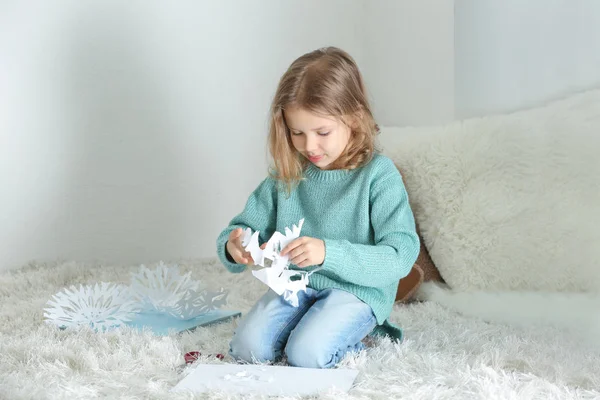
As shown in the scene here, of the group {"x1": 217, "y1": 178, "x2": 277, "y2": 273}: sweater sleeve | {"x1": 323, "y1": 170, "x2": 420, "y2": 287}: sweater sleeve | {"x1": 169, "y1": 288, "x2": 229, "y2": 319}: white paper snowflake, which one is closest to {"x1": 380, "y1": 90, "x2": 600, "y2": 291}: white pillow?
{"x1": 323, "y1": 170, "x2": 420, "y2": 287}: sweater sleeve

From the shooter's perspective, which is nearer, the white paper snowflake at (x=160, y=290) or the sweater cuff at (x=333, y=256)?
the sweater cuff at (x=333, y=256)

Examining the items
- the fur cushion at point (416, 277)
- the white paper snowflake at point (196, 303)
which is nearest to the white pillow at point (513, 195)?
the fur cushion at point (416, 277)

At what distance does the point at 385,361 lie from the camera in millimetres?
1145

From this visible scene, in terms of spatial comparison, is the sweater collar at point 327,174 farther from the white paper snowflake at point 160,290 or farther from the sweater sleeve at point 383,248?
the white paper snowflake at point 160,290

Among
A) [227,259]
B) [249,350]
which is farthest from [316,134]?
[249,350]

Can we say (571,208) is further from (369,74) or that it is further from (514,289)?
(369,74)

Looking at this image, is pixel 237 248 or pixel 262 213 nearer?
pixel 237 248

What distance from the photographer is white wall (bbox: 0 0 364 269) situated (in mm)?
1977

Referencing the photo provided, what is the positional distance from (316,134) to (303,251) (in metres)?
0.24

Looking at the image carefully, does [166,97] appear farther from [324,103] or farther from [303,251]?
[303,251]

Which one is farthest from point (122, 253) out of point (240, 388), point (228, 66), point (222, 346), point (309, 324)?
point (240, 388)

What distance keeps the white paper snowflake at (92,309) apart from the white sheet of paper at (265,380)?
1.14 ft

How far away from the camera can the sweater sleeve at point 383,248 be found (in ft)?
3.99

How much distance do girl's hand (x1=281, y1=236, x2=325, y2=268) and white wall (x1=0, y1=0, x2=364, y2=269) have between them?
1054 mm
